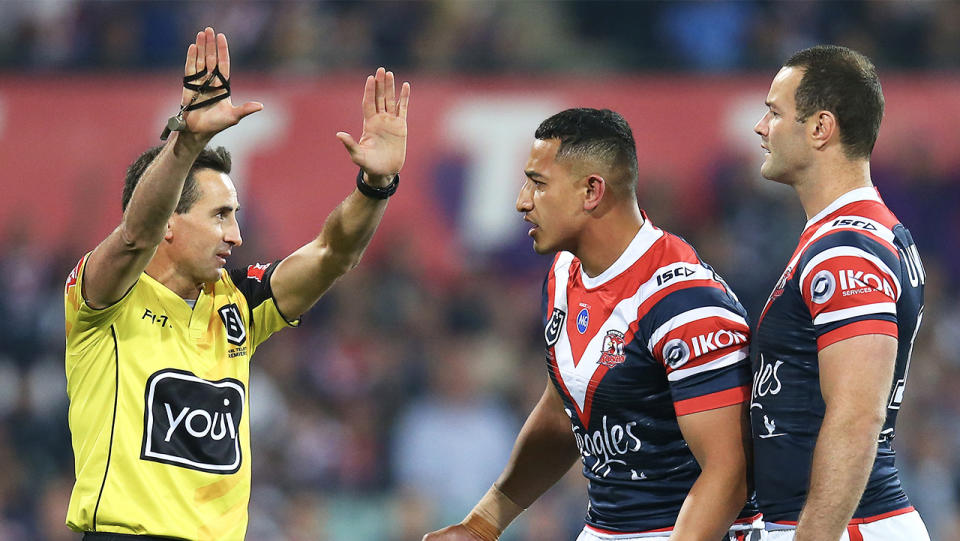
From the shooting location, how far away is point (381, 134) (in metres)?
4.12

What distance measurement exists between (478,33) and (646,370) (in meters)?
7.73

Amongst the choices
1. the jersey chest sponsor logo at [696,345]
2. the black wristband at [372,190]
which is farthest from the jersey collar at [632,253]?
the black wristband at [372,190]

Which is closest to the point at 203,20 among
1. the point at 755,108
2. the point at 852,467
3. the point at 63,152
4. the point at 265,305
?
the point at 63,152

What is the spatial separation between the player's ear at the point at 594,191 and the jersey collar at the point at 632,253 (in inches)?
7.1

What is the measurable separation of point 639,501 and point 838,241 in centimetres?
111

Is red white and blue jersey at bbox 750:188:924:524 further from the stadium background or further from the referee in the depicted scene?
the stadium background

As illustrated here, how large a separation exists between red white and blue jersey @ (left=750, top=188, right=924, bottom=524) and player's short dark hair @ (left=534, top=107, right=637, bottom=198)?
71 cm

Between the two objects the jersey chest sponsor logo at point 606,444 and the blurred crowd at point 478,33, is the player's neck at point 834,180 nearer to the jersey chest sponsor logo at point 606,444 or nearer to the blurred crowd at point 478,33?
the jersey chest sponsor logo at point 606,444

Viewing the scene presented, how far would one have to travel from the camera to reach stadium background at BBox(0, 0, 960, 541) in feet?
28.5

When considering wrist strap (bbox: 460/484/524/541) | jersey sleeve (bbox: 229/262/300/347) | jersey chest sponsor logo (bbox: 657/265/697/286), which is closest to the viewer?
jersey chest sponsor logo (bbox: 657/265/697/286)

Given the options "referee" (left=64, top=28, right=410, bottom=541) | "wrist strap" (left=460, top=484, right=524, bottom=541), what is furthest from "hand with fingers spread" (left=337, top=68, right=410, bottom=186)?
"wrist strap" (left=460, top=484, right=524, bottom=541)

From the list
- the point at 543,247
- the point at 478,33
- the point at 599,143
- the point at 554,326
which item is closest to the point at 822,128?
the point at 599,143

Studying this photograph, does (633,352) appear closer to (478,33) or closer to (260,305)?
(260,305)

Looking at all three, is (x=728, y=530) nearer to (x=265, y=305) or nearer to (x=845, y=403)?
(x=845, y=403)
